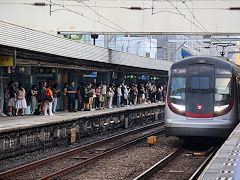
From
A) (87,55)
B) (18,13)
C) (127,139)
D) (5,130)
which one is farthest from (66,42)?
(18,13)

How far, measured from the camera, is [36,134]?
1412 centimetres

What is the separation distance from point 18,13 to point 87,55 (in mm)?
10158

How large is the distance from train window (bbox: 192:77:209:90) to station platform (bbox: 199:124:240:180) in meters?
5.08

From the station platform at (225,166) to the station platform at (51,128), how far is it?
20.6 ft

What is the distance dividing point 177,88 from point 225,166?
7.68m

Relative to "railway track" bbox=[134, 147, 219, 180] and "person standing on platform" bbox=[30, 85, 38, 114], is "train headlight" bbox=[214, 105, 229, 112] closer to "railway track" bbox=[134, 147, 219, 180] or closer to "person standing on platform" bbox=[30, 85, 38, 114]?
"railway track" bbox=[134, 147, 219, 180]

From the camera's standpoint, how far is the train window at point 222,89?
13.8 metres

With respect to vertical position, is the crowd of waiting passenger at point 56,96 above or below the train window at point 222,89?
below

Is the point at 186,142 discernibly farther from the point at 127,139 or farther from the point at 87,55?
the point at 87,55

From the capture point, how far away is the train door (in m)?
13.7

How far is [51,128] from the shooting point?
591 inches

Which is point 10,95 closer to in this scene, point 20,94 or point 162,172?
point 20,94

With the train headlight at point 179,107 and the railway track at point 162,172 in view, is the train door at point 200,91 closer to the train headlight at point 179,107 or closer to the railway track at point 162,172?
the train headlight at point 179,107

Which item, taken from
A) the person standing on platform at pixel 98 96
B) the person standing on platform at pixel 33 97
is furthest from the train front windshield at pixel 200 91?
the person standing on platform at pixel 98 96
